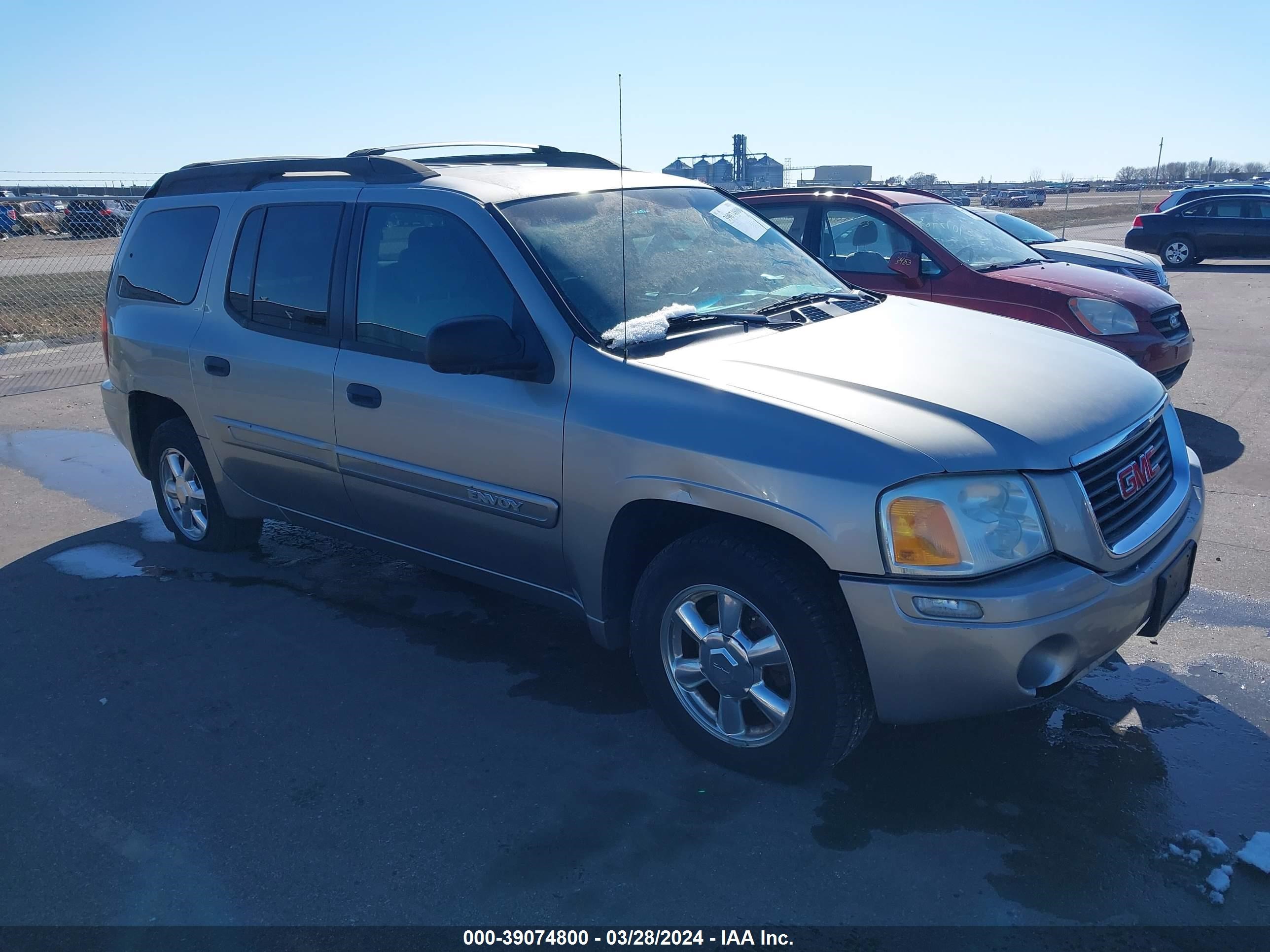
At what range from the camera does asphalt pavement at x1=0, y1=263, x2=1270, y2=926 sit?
2740mm

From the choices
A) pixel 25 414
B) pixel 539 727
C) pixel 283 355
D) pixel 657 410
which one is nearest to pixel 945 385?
pixel 657 410

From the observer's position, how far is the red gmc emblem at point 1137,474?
123 inches

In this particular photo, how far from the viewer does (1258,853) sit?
277cm

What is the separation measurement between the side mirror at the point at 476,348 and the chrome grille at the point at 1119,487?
70.4 inches

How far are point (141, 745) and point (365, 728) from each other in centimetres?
78

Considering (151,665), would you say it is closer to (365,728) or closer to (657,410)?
(365,728)

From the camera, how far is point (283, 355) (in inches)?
171

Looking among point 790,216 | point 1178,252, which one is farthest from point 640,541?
point 1178,252

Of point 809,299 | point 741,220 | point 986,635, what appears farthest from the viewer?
point 741,220

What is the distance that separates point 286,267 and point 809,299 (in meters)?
2.25

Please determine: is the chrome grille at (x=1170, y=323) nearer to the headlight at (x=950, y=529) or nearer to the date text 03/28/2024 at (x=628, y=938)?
the headlight at (x=950, y=529)

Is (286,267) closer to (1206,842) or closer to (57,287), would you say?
(1206,842)

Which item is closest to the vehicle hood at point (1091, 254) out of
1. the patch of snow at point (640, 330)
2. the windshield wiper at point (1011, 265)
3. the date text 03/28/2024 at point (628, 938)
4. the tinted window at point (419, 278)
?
the windshield wiper at point (1011, 265)

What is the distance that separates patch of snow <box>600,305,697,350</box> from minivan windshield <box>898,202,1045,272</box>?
4.82m
